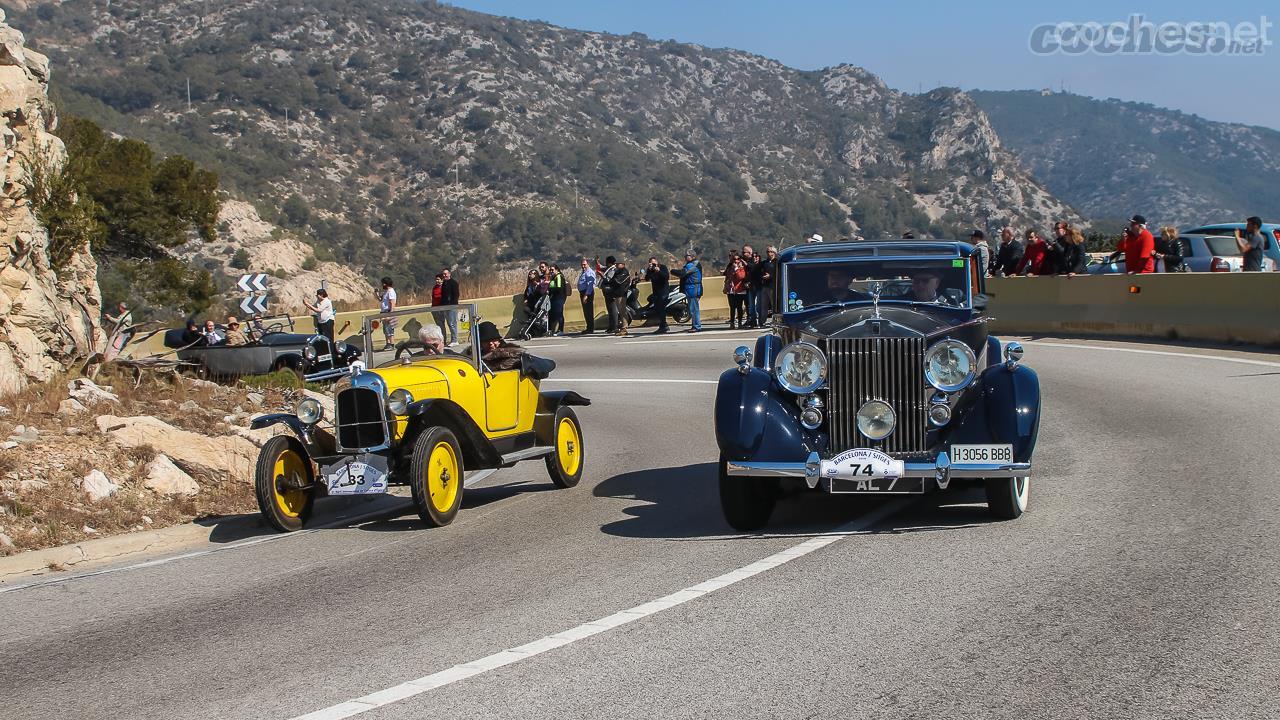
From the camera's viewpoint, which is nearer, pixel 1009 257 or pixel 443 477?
pixel 443 477

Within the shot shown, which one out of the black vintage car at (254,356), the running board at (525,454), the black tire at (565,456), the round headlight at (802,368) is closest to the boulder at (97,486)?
the running board at (525,454)

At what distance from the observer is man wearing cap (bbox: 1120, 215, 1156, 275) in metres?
23.7

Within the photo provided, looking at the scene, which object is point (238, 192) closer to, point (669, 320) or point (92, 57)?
point (92, 57)

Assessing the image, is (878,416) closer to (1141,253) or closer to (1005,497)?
(1005,497)

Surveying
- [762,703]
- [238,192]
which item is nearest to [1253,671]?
[762,703]

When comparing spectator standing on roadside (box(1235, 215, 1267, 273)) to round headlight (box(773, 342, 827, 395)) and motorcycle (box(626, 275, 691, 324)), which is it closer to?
motorcycle (box(626, 275, 691, 324))

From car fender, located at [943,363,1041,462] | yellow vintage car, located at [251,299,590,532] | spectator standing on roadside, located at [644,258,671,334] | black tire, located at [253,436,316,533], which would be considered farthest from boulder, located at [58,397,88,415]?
spectator standing on roadside, located at [644,258,671,334]

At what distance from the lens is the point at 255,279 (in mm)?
31078

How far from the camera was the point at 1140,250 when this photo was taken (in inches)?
933

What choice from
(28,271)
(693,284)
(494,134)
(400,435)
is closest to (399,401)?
(400,435)

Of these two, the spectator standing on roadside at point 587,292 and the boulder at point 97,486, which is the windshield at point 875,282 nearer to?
the boulder at point 97,486

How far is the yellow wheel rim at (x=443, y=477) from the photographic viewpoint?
1002cm

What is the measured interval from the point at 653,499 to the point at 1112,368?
10581 mm

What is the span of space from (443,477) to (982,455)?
4.17 metres
